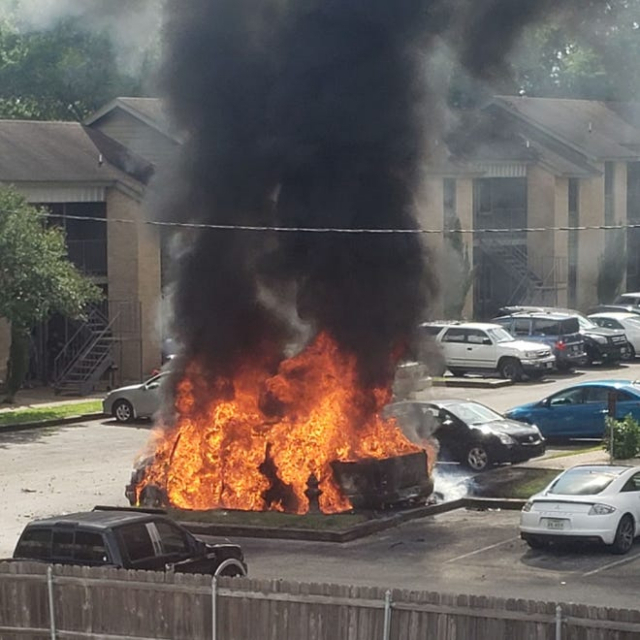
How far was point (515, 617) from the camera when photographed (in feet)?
43.5

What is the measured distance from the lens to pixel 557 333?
149ft

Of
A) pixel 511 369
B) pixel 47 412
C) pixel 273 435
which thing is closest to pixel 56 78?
pixel 511 369

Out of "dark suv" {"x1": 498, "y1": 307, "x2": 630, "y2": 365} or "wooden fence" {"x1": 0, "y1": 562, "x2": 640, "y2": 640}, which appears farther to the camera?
"dark suv" {"x1": 498, "y1": 307, "x2": 630, "y2": 365}

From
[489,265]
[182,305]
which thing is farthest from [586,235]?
[182,305]

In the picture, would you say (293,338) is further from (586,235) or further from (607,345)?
(586,235)

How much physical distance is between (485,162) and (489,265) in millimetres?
4659

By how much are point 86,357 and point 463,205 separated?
15036 mm

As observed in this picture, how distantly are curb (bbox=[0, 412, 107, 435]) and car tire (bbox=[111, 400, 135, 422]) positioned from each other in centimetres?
72

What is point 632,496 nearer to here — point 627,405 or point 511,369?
point 627,405

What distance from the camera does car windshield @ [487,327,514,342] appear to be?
43531mm

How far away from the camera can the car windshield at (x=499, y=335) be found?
4353cm

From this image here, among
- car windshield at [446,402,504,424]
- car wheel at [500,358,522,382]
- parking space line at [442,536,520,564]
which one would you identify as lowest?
parking space line at [442,536,520,564]

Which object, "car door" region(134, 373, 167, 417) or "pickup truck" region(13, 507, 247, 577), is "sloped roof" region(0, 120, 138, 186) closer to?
"car door" region(134, 373, 167, 417)

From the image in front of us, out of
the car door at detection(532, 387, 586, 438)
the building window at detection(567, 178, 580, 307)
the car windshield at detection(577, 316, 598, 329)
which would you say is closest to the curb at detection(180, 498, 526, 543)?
the car door at detection(532, 387, 586, 438)
